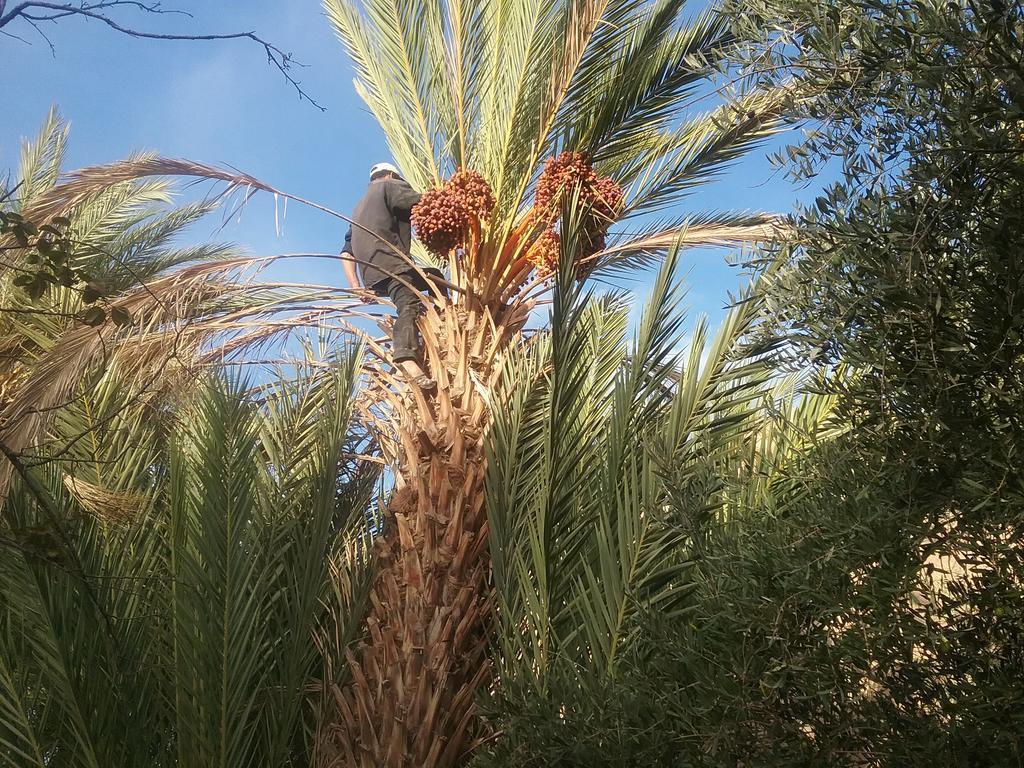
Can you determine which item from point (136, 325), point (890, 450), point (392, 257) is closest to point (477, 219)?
point (392, 257)

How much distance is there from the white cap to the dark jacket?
77 millimetres

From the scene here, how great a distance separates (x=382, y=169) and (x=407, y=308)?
1.08 m

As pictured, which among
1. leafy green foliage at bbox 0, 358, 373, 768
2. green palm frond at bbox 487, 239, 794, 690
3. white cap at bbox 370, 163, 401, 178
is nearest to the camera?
green palm frond at bbox 487, 239, 794, 690

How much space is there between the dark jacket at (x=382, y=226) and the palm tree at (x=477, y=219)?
0.26 meters

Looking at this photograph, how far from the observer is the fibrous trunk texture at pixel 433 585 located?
4.53 meters

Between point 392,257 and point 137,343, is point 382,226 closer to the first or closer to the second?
point 392,257

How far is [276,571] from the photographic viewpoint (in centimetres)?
496

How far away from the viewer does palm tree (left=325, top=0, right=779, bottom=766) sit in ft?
15.1

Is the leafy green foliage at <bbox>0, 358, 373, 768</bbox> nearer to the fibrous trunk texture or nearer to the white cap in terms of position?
the fibrous trunk texture

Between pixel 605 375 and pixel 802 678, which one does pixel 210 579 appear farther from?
pixel 802 678

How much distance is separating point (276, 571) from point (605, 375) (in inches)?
78.1

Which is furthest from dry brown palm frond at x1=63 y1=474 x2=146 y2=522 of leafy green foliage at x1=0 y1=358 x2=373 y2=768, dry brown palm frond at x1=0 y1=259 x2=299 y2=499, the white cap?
the white cap

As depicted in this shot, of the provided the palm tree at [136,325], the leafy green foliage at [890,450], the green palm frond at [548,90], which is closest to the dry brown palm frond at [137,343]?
the palm tree at [136,325]

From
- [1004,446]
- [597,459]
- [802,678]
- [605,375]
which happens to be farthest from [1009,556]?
[605,375]
